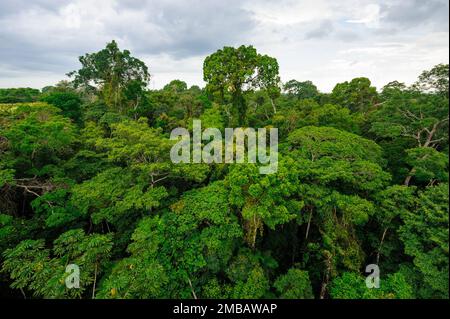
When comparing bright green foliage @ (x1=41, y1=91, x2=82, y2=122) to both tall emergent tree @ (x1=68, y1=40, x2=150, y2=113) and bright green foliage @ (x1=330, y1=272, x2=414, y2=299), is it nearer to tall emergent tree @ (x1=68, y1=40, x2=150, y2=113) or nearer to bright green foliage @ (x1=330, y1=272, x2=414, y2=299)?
tall emergent tree @ (x1=68, y1=40, x2=150, y2=113)

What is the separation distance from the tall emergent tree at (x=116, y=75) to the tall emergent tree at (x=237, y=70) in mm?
8108

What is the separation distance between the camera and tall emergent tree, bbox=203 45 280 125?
41.9 ft

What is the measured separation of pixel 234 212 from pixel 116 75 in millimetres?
15732

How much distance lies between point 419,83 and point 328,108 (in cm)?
506

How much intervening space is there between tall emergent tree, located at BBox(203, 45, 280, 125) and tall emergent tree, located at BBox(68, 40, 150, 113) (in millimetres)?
8108

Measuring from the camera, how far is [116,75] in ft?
59.5

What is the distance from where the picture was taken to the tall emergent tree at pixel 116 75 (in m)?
17.8

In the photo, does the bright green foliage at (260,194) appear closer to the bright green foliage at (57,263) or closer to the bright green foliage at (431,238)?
the bright green foliage at (431,238)

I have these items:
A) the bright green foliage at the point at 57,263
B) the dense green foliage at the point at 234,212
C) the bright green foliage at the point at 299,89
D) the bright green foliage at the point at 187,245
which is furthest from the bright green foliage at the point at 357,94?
the bright green foliage at the point at 57,263

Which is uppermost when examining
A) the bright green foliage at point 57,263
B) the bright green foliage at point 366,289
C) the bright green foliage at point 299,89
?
the bright green foliage at point 299,89

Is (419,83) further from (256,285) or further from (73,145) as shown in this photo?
(73,145)

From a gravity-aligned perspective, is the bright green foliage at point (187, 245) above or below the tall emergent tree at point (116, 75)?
below

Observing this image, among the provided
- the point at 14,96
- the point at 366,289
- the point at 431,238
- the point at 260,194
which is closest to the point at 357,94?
the point at 431,238

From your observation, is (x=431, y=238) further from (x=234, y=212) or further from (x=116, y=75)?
(x=116, y=75)
